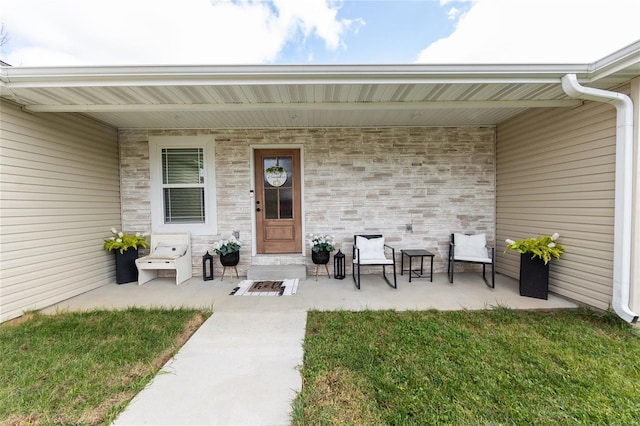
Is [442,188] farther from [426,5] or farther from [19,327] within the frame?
[19,327]

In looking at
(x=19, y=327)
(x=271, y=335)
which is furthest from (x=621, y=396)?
(x=19, y=327)

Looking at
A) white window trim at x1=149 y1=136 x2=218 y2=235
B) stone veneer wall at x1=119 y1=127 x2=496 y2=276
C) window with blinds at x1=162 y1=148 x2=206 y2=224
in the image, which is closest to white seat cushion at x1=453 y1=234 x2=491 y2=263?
stone veneer wall at x1=119 y1=127 x2=496 y2=276

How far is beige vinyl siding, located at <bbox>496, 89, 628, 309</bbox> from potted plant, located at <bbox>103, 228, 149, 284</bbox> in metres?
6.06

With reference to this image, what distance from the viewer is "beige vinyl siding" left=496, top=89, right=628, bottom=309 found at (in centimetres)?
276

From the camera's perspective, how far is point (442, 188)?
4430 millimetres

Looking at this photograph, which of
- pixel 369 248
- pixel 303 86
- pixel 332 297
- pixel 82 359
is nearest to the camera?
pixel 82 359

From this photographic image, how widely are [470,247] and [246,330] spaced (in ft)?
11.7

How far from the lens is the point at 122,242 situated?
397 centimetres

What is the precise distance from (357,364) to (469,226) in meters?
3.57

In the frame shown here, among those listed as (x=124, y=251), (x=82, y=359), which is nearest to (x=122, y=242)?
(x=124, y=251)

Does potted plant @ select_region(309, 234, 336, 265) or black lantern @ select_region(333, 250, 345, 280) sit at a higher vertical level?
potted plant @ select_region(309, 234, 336, 265)

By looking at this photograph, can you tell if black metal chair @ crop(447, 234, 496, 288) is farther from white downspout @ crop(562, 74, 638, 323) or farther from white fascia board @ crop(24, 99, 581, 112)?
white fascia board @ crop(24, 99, 581, 112)

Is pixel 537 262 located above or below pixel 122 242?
below

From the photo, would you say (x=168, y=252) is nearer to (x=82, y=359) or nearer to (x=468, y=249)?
(x=82, y=359)
